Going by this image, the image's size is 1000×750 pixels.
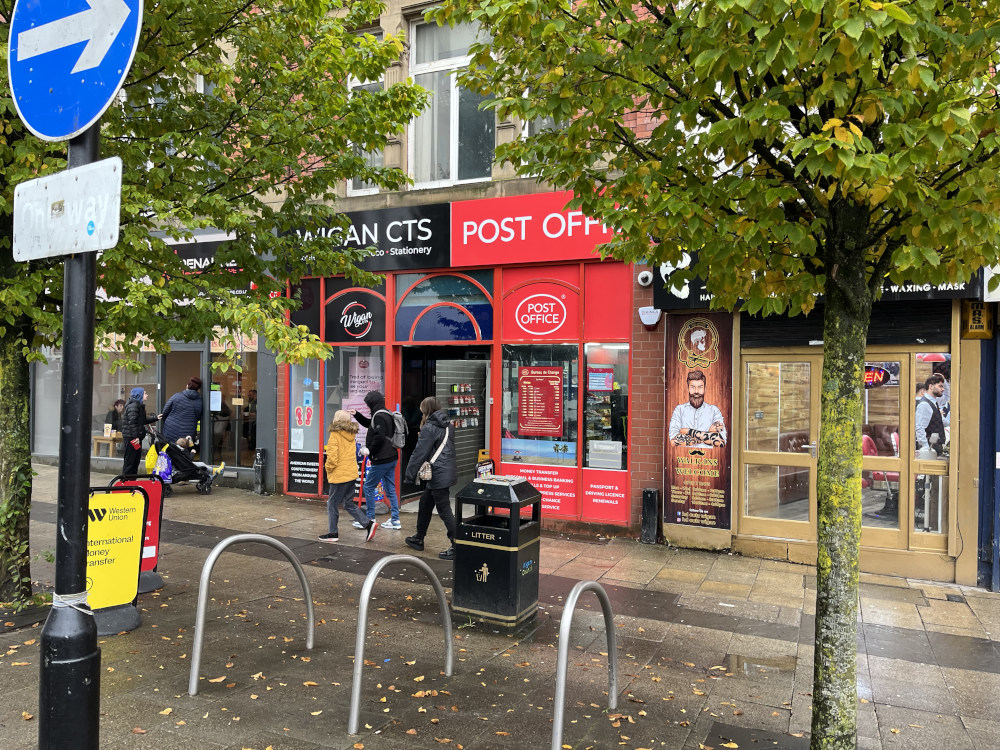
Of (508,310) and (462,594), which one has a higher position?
(508,310)

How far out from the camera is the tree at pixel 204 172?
5422mm

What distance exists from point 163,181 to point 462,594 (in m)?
4.40

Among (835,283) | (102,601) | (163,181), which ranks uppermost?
(163,181)

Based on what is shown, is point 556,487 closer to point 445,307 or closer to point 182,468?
point 445,307

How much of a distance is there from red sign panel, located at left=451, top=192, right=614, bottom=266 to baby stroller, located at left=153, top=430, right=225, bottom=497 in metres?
5.88

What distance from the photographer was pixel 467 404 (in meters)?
12.2

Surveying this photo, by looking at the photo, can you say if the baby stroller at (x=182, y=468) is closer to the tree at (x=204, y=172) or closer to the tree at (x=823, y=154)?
the tree at (x=204, y=172)

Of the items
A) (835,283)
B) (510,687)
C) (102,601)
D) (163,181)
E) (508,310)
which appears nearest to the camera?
(835,283)

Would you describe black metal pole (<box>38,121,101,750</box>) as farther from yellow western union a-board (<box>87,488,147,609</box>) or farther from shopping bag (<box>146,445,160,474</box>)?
shopping bag (<box>146,445,160,474</box>)

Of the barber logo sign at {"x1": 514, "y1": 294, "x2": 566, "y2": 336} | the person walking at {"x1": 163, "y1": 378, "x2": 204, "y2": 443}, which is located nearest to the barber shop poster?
the barber logo sign at {"x1": 514, "y1": 294, "x2": 566, "y2": 336}

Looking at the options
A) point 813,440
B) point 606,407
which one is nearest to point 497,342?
point 606,407

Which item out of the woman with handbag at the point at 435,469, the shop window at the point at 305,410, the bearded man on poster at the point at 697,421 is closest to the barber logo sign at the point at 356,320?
the shop window at the point at 305,410

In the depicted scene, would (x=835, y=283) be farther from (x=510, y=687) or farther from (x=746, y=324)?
(x=746, y=324)

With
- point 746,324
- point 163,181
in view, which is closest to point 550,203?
point 746,324
